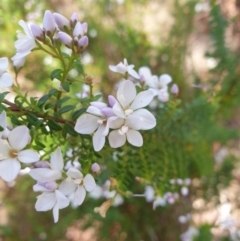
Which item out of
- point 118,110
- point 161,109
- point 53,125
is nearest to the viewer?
point 118,110

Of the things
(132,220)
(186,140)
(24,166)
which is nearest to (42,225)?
(132,220)

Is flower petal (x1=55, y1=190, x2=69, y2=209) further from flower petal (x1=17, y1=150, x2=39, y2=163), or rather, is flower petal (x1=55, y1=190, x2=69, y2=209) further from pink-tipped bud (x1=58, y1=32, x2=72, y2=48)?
pink-tipped bud (x1=58, y1=32, x2=72, y2=48)

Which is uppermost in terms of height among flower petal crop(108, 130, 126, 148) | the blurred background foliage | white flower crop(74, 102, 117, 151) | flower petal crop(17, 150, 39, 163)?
white flower crop(74, 102, 117, 151)

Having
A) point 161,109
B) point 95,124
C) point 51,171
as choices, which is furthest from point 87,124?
point 161,109

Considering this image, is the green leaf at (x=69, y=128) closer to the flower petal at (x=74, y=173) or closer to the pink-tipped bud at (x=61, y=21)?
the flower petal at (x=74, y=173)

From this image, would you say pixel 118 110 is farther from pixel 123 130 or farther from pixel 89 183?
pixel 89 183

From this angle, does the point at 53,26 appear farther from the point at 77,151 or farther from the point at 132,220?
the point at 132,220

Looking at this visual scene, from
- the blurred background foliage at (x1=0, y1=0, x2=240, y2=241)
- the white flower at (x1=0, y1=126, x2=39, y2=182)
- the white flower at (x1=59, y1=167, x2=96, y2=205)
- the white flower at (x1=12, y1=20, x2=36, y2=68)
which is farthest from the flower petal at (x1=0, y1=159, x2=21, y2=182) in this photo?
the blurred background foliage at (x1=0, y1=0, x2=240, y2=241)
